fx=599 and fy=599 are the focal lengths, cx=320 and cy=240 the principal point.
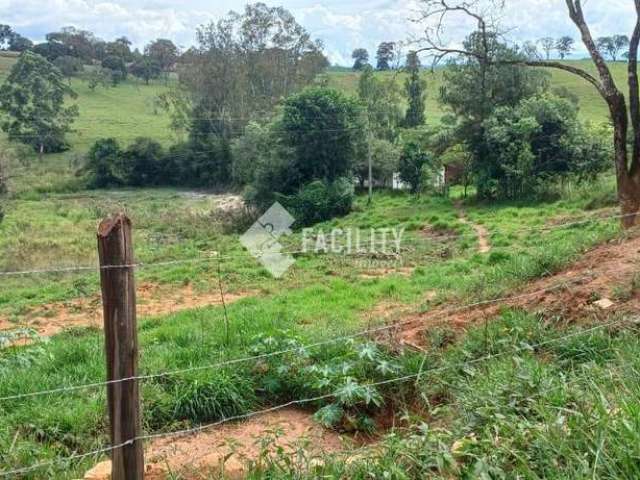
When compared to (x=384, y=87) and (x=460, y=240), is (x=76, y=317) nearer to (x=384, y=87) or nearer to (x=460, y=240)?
(x=460, y=240)

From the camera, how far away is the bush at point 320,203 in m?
22.4

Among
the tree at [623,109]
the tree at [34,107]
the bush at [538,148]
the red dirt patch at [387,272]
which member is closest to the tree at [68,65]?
the tree at [34,107]

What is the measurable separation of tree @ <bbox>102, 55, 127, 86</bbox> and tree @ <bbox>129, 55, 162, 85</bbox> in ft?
4.40

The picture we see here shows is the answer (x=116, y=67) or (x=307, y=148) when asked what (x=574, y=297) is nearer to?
(x=307, y=148)

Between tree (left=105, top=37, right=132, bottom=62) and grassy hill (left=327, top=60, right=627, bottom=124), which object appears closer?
grassy hill (left=327, top=60, right=627, bottom=124)

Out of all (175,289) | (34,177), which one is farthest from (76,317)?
(34,177)

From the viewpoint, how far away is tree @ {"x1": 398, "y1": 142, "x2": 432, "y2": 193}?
78.3 ft

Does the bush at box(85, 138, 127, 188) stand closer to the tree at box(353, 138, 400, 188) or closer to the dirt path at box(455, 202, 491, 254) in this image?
the tree at box(353, 138, 400, 188)

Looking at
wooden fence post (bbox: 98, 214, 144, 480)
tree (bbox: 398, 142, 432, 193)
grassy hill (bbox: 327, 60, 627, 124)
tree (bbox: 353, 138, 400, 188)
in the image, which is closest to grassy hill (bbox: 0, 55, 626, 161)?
grassy hill (bbox: 327, 60, 627, 124)

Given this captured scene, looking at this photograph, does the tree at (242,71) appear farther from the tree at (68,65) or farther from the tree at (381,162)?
the tree at (68,65)

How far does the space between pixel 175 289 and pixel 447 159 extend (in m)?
14.4

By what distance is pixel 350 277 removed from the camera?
11.8 metres

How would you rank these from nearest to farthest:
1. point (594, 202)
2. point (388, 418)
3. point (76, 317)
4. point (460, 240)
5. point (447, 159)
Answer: point (388, 418) < point (76, 317) < point (460, 240) < point (594, 202) < point (447, 159)

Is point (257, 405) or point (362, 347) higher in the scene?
point (362, 347)
